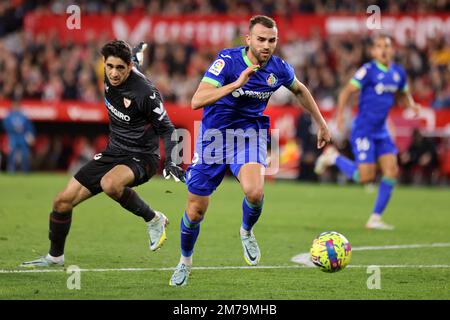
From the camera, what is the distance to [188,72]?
27.4 m

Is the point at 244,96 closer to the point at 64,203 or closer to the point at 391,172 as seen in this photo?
the point at 64,203

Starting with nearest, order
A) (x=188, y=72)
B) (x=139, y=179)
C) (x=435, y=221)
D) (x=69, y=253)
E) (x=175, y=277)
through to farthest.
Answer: (x=175, y=277) < (x=139, y=179) < (x=69, y=253) < (x=435, y=221) < (x=188, y=72)

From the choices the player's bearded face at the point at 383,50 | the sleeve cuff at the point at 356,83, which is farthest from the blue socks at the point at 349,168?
the player's bearded face at the point at 383,50

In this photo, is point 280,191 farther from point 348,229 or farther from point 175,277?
point 175,277

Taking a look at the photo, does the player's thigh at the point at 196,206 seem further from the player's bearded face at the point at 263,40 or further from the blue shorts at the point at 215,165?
the player's bearded face at the point at 263,40

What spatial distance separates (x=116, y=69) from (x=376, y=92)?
669 cm

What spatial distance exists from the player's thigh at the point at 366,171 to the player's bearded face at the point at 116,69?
638 centimetres

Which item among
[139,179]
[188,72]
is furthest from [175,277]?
[188,72]

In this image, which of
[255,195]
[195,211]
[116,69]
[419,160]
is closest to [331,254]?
[255,195]

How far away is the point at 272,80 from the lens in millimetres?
8906

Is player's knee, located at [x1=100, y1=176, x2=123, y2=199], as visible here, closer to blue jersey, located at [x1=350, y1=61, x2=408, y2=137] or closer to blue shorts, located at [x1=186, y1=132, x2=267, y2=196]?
blue shorts, located at [x1=186, y1=132, x2=267, y2=196]

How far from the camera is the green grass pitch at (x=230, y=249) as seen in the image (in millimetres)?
8172

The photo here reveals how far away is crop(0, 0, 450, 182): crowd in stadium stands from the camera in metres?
25.8
